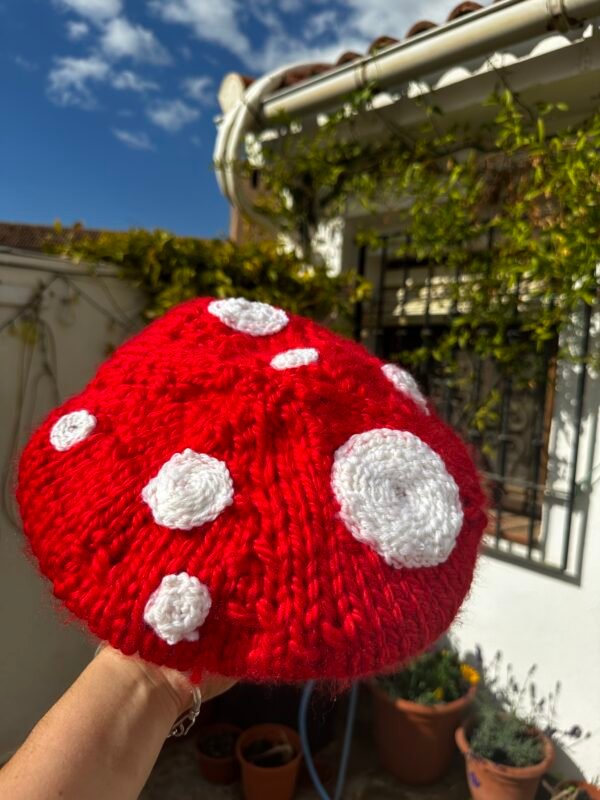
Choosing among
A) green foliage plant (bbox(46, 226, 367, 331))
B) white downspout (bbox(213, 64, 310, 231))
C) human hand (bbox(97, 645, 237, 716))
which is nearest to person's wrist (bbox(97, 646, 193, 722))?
human hand (bbox(97, 645, 237, 716))

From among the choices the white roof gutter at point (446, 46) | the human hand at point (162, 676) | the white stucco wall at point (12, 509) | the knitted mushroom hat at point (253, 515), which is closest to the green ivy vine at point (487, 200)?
the white roof gutter at point (446, 46)

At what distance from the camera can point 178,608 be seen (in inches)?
26.0

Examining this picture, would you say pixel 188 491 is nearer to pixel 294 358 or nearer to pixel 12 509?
pixel 294 358

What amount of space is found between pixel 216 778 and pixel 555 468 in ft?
7.54

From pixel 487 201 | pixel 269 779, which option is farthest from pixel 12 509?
pixel 487 201

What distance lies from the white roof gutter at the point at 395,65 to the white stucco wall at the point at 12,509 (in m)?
1.18

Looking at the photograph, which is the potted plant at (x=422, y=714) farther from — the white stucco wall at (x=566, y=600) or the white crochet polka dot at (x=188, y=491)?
the white crochet polka dot at (x=188, y=491)

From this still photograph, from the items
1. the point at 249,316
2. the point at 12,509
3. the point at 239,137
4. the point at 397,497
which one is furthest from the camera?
the point at 239,137

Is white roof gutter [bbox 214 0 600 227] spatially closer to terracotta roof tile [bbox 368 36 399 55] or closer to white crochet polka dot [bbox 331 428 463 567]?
terracotta roof tile [bbox 368 36 399 55]

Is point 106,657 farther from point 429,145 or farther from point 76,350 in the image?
point 429,145

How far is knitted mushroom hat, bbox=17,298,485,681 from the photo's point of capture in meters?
0.67

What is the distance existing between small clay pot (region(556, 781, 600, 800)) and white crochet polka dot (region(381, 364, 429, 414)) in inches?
95.3

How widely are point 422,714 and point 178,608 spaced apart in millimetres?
2586

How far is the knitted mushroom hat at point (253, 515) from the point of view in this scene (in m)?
0.67
